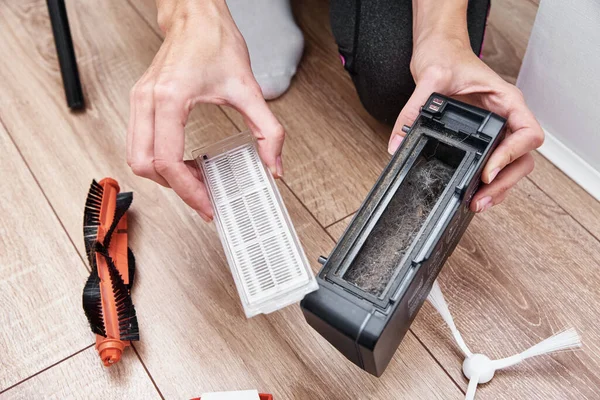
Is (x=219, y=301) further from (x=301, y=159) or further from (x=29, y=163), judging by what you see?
(x=29, y=163)

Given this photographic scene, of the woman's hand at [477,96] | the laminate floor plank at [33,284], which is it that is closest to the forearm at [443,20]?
the woman's hand at [477,96]

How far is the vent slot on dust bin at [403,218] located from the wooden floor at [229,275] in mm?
203

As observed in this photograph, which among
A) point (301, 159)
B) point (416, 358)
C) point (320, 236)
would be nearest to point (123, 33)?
point (301, 159)

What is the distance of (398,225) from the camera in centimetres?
63

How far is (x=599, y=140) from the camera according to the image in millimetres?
859

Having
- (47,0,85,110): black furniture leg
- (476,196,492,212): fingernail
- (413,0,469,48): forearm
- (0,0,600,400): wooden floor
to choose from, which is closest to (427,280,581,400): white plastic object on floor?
(0,0,600,400): wooden floor

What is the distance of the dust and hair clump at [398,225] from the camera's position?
1.94 feet

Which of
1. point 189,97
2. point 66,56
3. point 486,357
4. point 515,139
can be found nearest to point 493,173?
point 515,139

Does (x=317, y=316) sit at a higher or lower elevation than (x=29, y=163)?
higher

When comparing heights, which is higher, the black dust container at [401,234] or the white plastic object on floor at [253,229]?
the black dust container at [401,234]

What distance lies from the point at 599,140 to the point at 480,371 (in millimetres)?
398

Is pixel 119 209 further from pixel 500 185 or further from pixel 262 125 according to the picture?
pixel 500 185

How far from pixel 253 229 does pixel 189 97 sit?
172mm

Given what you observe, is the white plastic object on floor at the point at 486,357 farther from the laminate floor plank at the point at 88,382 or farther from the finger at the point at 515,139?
the laminate floor plank at the point at 88,382
